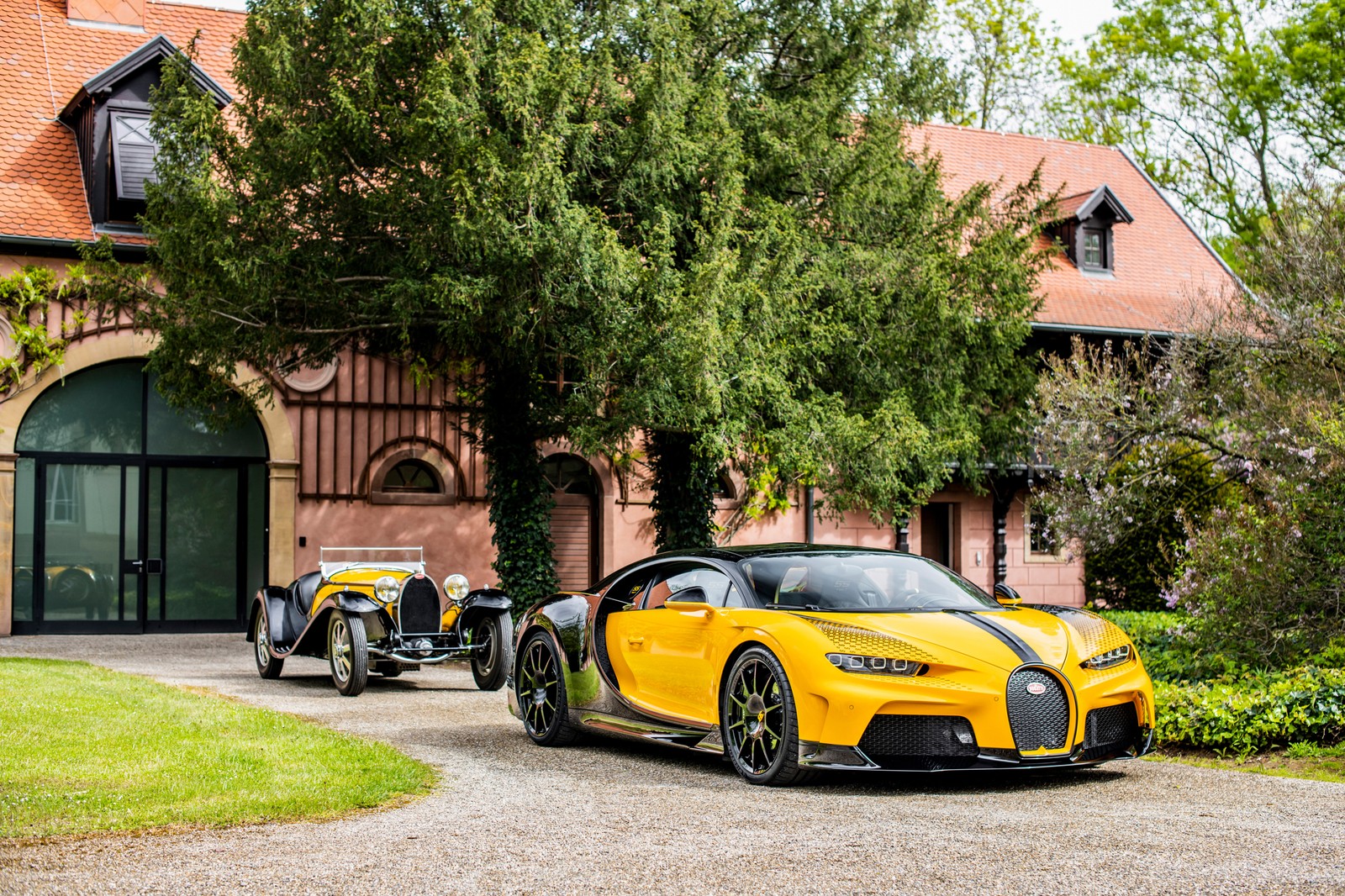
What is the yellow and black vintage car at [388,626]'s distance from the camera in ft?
42.7

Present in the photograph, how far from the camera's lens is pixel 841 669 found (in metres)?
7.36

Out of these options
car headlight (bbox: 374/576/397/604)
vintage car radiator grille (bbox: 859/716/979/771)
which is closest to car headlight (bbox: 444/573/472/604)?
car headlight (bbox: 374/576/397/604)

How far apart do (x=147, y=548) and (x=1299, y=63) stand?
2708 cm

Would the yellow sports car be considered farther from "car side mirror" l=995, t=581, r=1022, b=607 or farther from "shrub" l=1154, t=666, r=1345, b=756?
"shrub" l=1154, t=666, r=1345, b=756

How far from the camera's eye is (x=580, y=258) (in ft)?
47.5

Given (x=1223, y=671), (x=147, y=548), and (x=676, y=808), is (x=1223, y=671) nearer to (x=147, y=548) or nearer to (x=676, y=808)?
(x=676, y=808)

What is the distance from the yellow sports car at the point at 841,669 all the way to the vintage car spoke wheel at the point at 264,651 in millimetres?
5899

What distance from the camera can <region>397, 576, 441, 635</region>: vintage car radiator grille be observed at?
1341 centimetres

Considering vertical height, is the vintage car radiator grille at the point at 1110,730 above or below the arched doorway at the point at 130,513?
below

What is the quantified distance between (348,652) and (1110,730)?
732 centimetres

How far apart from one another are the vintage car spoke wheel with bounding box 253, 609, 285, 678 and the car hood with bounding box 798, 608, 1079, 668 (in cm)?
812

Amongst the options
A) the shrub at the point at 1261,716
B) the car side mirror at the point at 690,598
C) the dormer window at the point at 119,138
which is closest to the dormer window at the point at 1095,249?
the dormer window at the point at 119,138

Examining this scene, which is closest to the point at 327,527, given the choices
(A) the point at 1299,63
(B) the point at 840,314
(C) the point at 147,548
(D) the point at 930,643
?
(C) the point at 147,548

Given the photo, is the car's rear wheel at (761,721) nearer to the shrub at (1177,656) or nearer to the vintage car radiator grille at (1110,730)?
the vintage car radiator grille at (1110,730)
